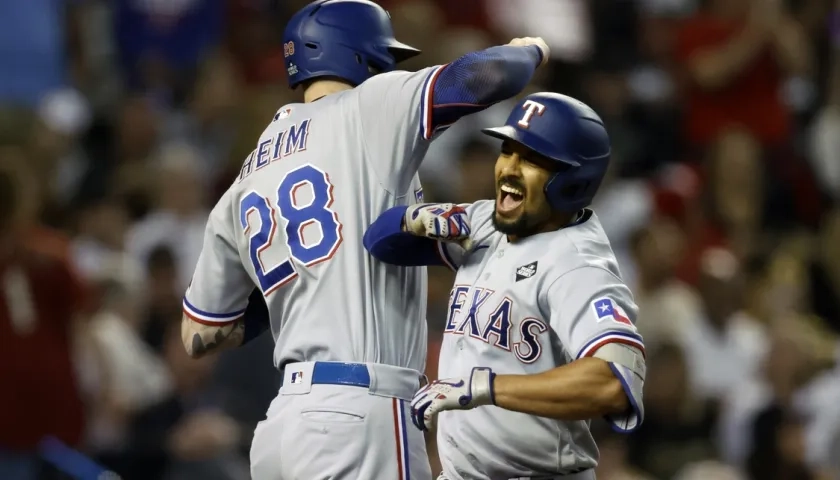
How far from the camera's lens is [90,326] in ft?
28.1

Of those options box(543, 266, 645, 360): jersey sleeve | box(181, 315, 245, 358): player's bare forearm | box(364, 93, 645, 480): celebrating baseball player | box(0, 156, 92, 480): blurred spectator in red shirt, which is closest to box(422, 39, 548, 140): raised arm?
box(364, 93, 645, 480): celebrating baseball player

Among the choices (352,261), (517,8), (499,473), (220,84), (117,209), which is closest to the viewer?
(499,473)

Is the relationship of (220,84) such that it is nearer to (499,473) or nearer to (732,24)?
(732,24)

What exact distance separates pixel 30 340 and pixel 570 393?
4055mm

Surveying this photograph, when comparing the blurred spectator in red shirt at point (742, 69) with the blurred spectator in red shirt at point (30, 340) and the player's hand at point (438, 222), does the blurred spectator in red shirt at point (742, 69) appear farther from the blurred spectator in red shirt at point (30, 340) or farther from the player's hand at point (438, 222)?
the player's hand at point (438, 222)

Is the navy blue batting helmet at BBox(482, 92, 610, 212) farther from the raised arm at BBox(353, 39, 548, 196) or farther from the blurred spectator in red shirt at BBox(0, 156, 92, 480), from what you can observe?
the blurred spectator in red shirt at BBox(0, 156, 92, 480)

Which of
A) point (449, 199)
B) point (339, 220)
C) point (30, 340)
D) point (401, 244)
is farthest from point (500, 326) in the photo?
point (449, 199)

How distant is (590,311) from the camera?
13.4 feet

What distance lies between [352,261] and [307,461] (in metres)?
0.64

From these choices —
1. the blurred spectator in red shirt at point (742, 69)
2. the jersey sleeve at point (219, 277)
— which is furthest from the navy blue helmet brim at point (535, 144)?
the blurred spectator in red shirt at point (742, 69)

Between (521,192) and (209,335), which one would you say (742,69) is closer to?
(209,335)

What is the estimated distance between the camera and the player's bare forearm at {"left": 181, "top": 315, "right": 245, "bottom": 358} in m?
5.00

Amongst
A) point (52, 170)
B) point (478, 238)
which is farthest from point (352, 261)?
point (52, 170)

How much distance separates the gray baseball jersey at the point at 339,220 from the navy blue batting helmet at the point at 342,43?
13cm
